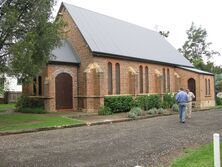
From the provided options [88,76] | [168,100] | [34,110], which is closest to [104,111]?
[88,76]

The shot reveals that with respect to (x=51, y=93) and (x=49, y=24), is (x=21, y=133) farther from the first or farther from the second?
(x=51, y=93)

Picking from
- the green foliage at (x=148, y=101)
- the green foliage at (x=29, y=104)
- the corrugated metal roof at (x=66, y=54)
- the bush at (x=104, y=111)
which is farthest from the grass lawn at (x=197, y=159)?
the green foliage at (x=148, y=101)

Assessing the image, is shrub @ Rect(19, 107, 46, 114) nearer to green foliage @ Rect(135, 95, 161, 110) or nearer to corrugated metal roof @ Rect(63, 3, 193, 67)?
corrugated metal roof @ Rect(63, 3, 193, 67)

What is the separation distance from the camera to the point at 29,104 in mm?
27250

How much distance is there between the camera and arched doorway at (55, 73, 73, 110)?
26.8m

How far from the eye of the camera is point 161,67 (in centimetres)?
3656

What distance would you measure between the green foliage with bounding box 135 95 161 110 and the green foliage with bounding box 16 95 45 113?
794 cm

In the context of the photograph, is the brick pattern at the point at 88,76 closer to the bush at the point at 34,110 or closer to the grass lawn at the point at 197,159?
the bush at the point at 34,110

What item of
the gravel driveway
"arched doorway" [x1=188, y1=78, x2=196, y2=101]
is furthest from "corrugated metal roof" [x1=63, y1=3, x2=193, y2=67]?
the gravel driveway

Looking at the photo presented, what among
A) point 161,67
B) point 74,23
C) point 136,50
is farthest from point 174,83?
point 74,23

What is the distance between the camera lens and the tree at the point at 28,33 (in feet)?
58.7

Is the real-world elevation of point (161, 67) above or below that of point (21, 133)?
above

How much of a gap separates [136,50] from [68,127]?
1662 centimetres

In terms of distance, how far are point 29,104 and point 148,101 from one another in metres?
10.1
